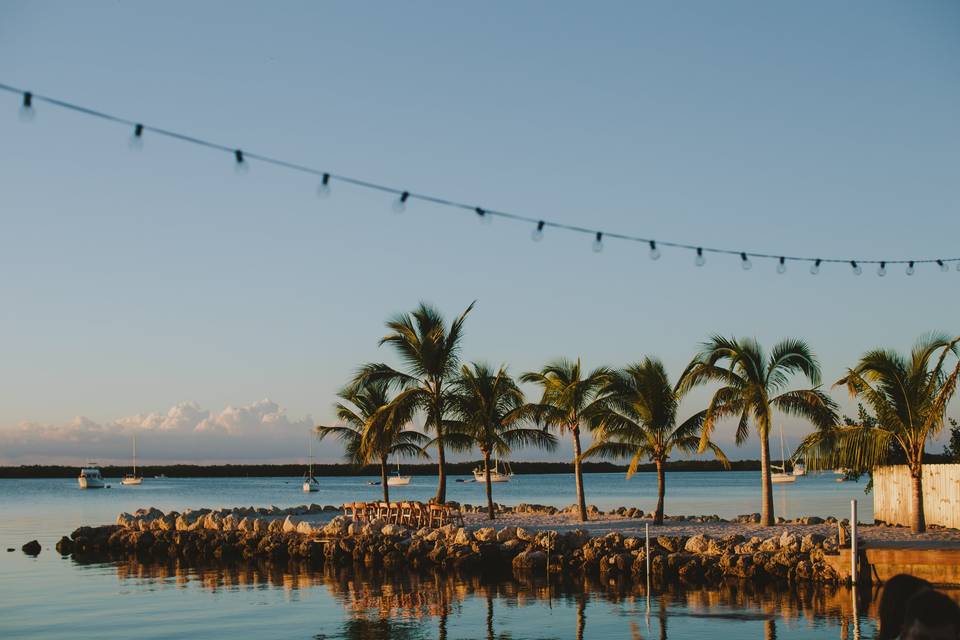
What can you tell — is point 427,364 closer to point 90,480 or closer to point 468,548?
point 468,548

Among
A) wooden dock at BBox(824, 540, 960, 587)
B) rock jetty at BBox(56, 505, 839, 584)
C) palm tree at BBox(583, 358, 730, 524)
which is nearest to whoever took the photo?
wooden dock at BBox(824, 540, 960, 587)

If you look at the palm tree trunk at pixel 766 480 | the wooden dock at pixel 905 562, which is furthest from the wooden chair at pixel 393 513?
the wooden dock at pixel 905 562

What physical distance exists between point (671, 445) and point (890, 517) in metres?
6.48

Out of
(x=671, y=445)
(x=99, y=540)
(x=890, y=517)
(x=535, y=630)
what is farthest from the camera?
(x=99, y=540)

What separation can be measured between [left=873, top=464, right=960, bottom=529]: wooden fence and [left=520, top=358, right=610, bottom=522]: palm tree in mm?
8566

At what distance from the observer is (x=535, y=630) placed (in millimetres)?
19812

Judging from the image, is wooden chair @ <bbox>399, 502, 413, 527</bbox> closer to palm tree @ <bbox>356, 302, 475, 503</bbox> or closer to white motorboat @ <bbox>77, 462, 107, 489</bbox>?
palm tree @ <bbox>356, 302, 475, 503</bbox>

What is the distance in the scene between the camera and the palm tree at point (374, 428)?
33.7 metres

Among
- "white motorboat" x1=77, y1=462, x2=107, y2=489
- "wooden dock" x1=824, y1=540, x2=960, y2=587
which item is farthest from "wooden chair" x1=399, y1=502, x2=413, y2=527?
"white motorboat" x1=77, y1=462, x2=107, y2=489

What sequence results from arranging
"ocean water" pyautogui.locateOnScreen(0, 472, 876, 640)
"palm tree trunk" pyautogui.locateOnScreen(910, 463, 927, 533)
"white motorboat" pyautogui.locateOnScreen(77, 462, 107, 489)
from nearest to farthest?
"ocean water" pyautogui.locateOnScreen(0, 472, 876, 640), "palm tree trunk" pyautogui.locateOnScreen(910, 463, 927, 533), "white motorboat" pyautogui.locateOnScreen(77, 462, 107, 489)

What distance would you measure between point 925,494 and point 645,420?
26.2 feet

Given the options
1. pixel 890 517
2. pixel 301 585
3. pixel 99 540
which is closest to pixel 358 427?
pixel 99 540

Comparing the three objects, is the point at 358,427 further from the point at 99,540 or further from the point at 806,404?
the point at 806,404

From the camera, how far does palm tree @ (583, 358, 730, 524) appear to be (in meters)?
31.0
